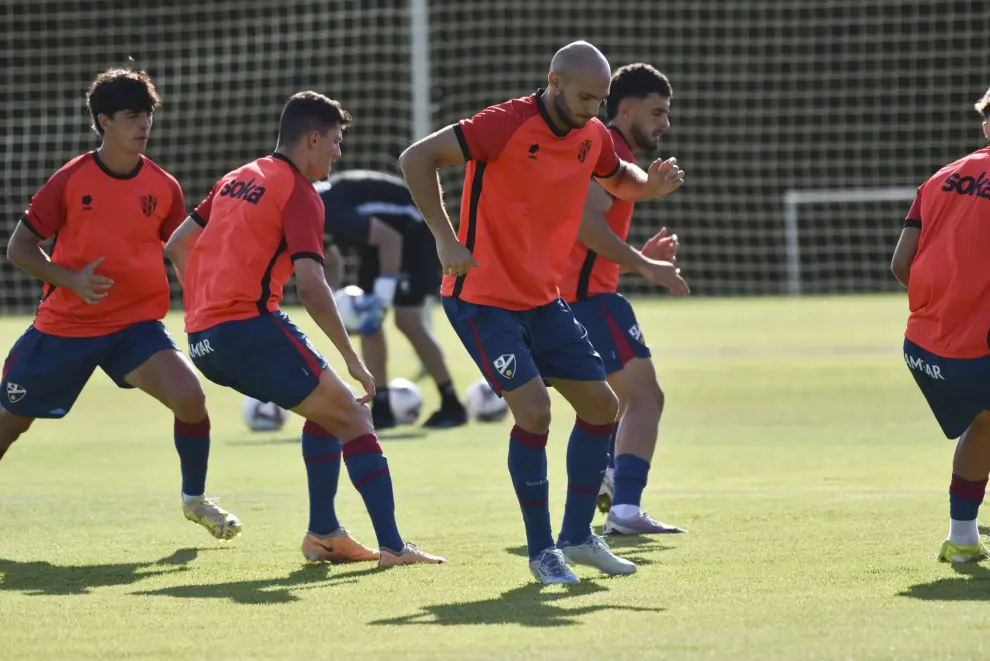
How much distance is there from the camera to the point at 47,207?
675 cm

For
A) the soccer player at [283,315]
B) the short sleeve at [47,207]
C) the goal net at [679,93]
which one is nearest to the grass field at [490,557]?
the soccer player at [283,315]

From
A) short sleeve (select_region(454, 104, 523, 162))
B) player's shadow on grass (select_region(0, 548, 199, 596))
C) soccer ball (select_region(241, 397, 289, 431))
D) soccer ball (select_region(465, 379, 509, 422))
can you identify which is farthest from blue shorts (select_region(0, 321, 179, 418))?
soccer ball (select_region(465, 379, 509, 422))

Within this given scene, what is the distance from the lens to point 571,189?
5609 millimetres

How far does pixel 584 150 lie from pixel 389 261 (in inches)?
227

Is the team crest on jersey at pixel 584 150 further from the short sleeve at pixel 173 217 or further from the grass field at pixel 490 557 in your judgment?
the short sleeve at pixel 173 217

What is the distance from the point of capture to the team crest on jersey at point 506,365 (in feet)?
17.6

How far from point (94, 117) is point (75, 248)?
0.57 metres

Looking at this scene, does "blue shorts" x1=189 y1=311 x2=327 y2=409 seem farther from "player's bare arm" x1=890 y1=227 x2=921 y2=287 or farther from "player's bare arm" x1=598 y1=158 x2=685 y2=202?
"player's bare arm" x1=890 y1=227 x2=921 y2=287

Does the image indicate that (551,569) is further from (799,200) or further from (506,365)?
(799,200)

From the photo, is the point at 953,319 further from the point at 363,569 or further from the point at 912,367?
the point at 363,569

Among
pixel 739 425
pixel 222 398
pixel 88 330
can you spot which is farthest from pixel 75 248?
pixel 222 398

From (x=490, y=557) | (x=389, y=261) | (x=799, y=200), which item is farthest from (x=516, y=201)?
(x=799, y=200)

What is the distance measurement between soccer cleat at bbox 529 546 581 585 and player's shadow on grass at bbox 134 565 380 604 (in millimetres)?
655

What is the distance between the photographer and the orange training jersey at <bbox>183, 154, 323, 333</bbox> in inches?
233
